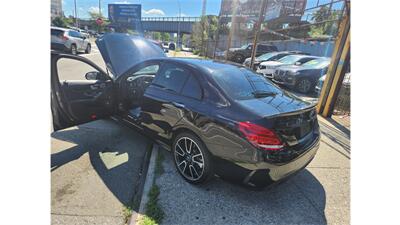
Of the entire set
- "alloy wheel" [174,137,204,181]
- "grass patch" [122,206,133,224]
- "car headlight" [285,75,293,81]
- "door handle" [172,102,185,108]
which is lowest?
"grass patch" [122,206,133,224]

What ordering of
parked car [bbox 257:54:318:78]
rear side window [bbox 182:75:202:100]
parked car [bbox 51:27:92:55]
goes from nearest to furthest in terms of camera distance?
rear side window [bbox 182:75:202:100]
parked car [bbox 257:54:318:78]
parked car [bbox 51:27:92:55]

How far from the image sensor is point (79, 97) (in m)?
3.67

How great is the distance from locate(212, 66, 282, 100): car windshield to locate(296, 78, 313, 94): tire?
6388 millimetres

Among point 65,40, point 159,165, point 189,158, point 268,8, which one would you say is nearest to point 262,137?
point 189,158

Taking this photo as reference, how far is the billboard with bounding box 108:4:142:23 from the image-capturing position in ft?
105

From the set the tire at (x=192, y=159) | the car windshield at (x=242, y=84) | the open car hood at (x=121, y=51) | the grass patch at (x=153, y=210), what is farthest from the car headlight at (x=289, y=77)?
the grass patch at (x=153, y=210)

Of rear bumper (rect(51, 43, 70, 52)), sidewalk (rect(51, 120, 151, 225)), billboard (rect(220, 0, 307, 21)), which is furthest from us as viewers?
billboard (rect(220, 0, 307, 21))

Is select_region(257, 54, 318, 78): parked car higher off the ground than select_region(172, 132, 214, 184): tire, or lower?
A: higher

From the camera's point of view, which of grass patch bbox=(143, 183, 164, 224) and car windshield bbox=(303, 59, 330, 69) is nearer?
grass patch bbox=(143, 183, 164, 224)

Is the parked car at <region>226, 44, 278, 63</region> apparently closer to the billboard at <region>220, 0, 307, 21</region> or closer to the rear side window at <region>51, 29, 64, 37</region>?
the billboard at <region>220, 0, 307, 21</region>

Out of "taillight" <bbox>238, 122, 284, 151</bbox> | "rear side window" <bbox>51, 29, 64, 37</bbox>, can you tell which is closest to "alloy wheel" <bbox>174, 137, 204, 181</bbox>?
"taillight" <bbox>238, 122, 284, 151</bbox>
